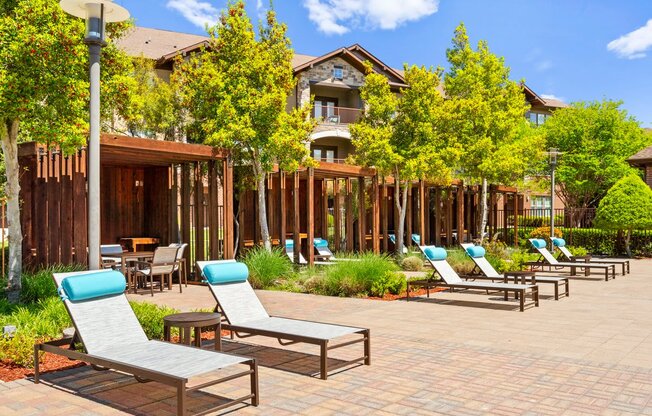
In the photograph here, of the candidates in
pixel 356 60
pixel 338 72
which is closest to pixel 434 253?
pixel 356 60

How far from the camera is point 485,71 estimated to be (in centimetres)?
2270

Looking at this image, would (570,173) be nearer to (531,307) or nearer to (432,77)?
(432,77)

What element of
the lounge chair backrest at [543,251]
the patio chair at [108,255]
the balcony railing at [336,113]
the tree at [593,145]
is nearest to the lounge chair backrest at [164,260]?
the patio chair at [108,255]

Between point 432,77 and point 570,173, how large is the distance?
18442 millimetres

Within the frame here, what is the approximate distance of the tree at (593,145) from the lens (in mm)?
32875

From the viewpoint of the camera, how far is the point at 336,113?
37.4 metres

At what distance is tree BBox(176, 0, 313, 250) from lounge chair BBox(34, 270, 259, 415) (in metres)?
8.48

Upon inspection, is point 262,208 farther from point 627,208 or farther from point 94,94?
point 627,208

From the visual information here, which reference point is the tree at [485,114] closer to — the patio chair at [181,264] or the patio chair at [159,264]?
the patio chair at [181,264]

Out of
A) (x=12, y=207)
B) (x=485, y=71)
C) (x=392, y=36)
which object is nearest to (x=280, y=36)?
(x=12, y=207)

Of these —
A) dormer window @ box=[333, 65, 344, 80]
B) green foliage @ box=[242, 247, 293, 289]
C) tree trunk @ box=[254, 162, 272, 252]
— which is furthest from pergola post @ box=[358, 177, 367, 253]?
dormer window @ box=[333, 65, 344, 80]

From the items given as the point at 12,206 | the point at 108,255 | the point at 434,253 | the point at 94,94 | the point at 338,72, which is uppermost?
the point at 338,72

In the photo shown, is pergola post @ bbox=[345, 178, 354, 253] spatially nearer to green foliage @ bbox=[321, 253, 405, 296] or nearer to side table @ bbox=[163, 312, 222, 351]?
green foliage @ bbox=[321, 253, 405, 296]

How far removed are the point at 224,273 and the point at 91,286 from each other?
1.74 m
